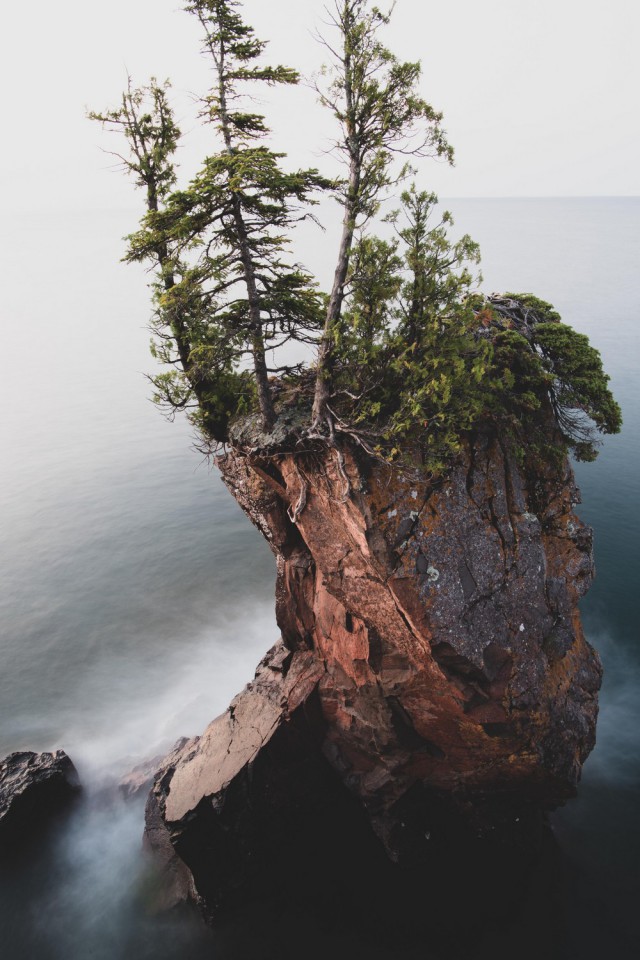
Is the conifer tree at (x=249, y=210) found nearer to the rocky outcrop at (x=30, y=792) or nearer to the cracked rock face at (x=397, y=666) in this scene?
the cracked rock face at (x=397, y=666)

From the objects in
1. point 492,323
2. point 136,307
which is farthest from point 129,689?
point 136,307

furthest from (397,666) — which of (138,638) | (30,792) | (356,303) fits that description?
(138,638)

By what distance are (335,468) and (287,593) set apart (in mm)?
7256

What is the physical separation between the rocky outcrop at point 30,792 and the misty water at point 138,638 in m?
0.99

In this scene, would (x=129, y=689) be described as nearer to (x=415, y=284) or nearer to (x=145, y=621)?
(x=145, y=621)

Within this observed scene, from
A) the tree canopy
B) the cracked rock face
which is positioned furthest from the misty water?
the tree canopy

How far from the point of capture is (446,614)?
43.6ft

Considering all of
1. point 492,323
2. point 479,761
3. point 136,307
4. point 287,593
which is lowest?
point 479,761

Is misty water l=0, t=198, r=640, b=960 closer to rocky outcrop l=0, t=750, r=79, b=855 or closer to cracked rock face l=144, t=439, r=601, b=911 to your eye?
rocky outcrop l=0, t=750, r=79, b=855

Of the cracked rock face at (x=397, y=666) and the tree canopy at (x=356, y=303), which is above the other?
the tree canopy at (x=356, y=303)

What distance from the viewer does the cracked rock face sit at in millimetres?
13438

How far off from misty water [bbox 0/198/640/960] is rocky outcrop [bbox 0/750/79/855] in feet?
3.25

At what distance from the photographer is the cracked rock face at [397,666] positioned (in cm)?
1344

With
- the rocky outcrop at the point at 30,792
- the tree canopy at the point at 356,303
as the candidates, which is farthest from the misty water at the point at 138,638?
the tree canopy at the point at 356,303
